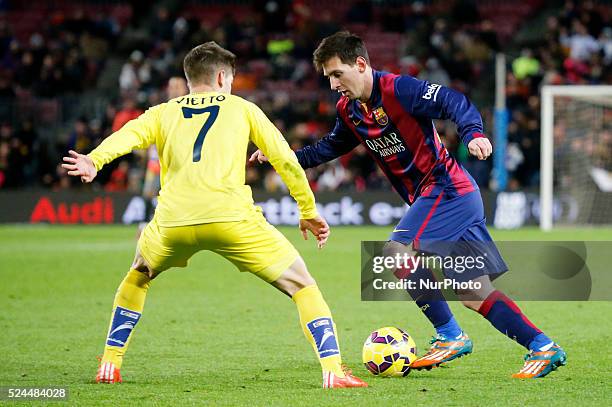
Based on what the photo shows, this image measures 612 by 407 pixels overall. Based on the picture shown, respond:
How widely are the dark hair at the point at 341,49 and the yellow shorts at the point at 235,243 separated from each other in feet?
3.65

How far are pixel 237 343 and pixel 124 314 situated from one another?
6.14 ft

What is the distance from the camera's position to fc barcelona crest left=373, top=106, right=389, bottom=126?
268 inches

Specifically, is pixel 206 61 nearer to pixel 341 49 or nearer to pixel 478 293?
pixel 341 49

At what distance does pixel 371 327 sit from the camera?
9094 millimetres

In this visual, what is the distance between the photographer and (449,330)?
6.97 meters

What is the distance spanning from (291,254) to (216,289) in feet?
20.2

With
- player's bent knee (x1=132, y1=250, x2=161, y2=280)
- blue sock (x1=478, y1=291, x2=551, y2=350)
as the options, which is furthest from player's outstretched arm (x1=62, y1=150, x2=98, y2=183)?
blue sock (x1=478, y1=291, x2=551, y2=350)

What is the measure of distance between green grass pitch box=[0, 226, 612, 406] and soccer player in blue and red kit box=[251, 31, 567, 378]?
0.83 feet

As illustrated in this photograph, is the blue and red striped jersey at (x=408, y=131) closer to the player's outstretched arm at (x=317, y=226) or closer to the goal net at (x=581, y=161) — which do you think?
the player's outstretched arm at (x=317, y=226)

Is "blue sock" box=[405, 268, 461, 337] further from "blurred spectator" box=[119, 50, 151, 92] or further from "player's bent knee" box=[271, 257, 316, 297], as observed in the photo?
"blurred spectator" box=[119, 50, 151, 92]

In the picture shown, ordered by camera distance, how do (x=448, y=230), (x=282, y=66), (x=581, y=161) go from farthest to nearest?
1. (x=282, y=66)
2. (x=581, y=161)
3. (x=448, y=230)

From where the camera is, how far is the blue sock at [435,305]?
22.6 ft
